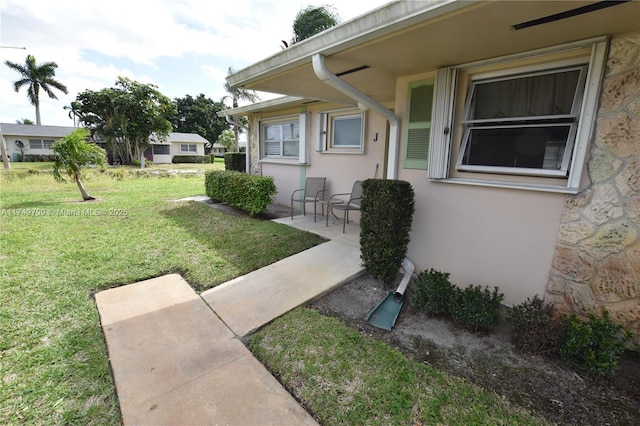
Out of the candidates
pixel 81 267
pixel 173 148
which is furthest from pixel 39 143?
pixel 81 267

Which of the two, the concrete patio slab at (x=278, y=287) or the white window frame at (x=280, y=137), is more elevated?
the white window frame at (x=280, y=137)

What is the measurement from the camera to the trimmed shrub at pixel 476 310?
2463 millimetres

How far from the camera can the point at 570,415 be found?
172 centimetres

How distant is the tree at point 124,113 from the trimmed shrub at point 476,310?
87.2ft

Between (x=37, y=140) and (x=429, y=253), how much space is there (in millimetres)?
40059

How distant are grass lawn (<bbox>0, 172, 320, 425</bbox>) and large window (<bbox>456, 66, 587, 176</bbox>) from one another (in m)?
2.74

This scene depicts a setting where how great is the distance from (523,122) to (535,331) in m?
1.90

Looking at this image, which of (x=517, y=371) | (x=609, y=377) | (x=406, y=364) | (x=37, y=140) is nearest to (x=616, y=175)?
(x=609, y=377)

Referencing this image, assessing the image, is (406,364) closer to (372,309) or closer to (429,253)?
(372,309)

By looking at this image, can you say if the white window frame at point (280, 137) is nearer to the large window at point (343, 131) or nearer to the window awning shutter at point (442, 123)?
the large window at point (343, 131)

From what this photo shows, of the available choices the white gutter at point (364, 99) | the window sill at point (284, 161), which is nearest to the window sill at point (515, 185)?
the white gutter at point (364, 99)

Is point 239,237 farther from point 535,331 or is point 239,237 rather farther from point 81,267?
point 535,331

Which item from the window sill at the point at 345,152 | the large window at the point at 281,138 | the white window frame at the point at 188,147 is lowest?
the window sill at the point at 345,152

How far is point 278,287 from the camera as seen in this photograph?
319 cm
